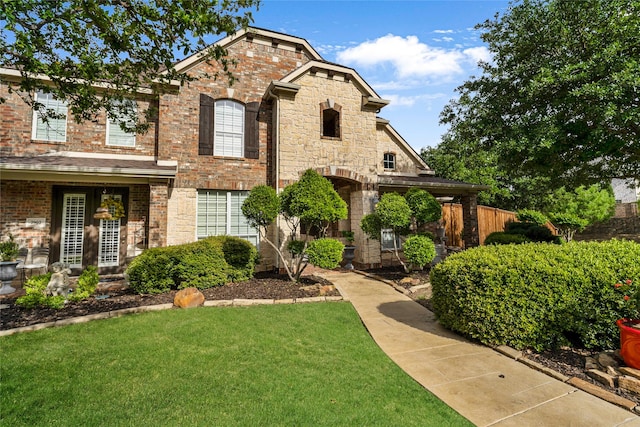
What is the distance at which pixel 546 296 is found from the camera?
4480 mm

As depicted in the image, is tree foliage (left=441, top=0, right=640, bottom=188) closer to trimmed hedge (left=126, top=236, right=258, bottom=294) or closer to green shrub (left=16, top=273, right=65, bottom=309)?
trimmed hedge (left=126, top=236, right=258, bottom=294)

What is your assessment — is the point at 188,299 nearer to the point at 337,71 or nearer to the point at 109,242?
the point at 109,242

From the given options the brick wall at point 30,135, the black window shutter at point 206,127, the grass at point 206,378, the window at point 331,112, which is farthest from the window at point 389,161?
the grass at point 206,378

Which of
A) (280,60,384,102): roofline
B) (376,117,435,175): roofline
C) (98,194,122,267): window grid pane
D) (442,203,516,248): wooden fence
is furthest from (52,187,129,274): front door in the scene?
(442,203,516,248): wooden fence

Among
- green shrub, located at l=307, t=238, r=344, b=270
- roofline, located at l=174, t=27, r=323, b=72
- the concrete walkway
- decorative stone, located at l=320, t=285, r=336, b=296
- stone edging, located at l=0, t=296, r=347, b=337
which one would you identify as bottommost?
the concrete walkway

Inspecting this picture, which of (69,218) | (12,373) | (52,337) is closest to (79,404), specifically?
(12,373)

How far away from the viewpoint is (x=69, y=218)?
31.2ft

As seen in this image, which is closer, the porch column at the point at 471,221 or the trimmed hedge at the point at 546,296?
the trimmed hedge at the point at 546,296

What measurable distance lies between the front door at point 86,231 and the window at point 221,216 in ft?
8.30

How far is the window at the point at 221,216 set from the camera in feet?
33.1

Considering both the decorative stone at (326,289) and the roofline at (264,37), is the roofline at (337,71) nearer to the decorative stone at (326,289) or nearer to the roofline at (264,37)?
the roofline at (264,37)

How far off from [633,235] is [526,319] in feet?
75.2

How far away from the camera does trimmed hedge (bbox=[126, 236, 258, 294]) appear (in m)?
7.30

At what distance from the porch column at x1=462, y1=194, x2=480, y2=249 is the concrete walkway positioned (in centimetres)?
848
